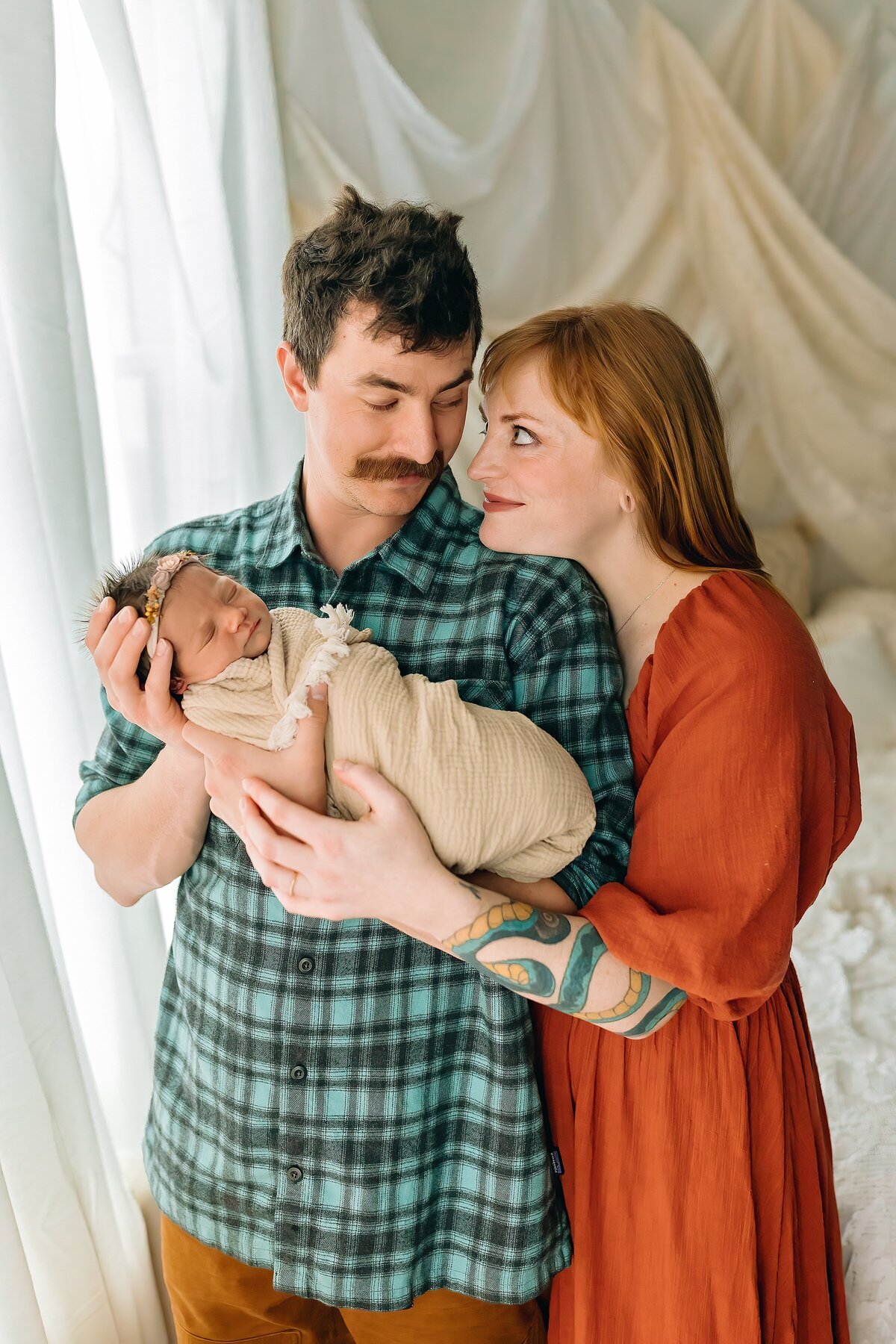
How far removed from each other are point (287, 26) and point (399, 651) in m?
1.57

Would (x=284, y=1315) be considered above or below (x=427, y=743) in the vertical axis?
below

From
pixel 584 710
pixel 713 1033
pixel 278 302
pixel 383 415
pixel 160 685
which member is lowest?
pixel 713 1033

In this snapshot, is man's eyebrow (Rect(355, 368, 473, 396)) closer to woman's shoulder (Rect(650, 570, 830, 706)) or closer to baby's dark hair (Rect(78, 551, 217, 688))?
baby's dark hair (Rect(78, 551, 217, 688))

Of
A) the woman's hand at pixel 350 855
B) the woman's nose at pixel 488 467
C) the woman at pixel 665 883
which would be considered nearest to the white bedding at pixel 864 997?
the woman at pixel 665 883

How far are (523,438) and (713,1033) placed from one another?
77 centimetres

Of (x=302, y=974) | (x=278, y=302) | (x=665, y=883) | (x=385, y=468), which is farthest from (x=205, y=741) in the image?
(x=278, y=302)

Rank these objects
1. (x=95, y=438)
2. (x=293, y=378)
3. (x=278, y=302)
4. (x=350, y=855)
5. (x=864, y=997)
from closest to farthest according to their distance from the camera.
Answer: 1. (x=350, y=855)
2. (x=293, y=378)
3. (x=95, y=438)
4. (x=278, y=302)
5. (x=864, y=997)

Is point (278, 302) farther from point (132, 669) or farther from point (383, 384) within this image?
point (132, 669)

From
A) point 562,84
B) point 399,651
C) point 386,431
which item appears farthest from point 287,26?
point 399,651

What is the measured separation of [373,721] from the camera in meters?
1.06

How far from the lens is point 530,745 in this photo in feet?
3.53

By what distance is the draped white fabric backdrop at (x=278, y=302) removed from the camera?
1.42 metres

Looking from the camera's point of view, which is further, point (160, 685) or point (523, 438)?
point (523, 438)

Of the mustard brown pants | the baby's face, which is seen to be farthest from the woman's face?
the mustard brown pants
